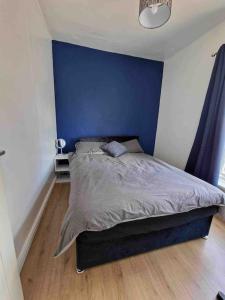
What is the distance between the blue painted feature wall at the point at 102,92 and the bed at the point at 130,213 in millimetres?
1562

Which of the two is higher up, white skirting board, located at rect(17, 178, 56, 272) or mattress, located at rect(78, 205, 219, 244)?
mattress, located at rect(78, 205, 219, 244)

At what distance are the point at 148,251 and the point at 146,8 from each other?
224 cm

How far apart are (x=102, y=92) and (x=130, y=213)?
2602mm

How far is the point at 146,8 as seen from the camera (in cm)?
136

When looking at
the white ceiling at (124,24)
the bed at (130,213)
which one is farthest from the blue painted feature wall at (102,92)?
the bed at (130,213)

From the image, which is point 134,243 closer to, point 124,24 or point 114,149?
point 114,149

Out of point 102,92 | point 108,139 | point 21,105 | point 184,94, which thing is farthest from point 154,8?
point 108,139

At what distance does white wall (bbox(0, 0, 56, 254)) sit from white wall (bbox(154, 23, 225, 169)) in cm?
237

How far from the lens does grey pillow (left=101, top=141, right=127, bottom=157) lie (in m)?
2.97

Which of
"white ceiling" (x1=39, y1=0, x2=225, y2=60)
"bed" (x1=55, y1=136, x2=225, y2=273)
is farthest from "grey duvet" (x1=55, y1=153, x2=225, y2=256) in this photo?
"white ceiling" (x1=39, y1=0, x2=225, y2=60)

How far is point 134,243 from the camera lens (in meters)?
1.52

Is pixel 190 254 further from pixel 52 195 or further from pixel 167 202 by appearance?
pixel 52 195

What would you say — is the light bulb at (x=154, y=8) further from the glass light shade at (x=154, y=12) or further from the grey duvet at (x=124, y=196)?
the grey duvet at (x=124, y=196)

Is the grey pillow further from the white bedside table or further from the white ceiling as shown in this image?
the white ceiling
